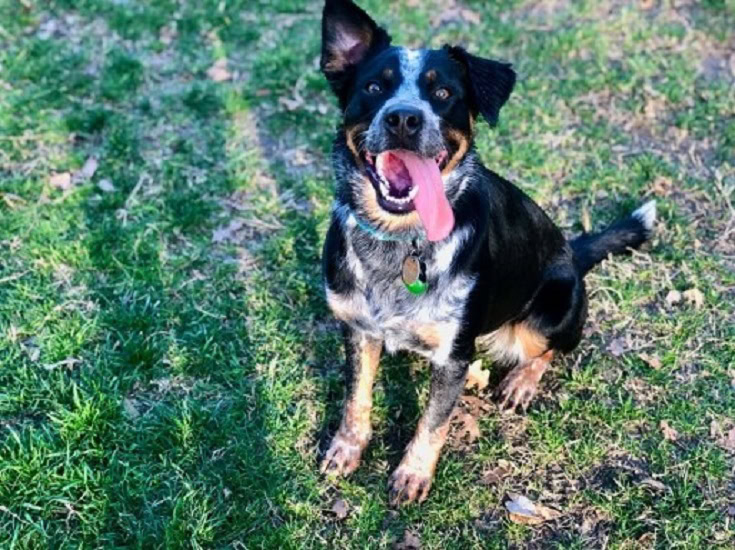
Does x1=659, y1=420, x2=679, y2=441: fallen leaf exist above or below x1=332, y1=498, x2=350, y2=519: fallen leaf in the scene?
above

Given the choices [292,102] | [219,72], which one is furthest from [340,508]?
[219,72]

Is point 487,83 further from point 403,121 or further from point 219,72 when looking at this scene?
point 219,72

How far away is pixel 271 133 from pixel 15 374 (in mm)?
2877

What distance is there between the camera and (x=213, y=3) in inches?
309

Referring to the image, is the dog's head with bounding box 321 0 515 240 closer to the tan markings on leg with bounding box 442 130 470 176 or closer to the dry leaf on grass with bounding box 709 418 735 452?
the tan markings on leg with bounding box 442 130 470 176

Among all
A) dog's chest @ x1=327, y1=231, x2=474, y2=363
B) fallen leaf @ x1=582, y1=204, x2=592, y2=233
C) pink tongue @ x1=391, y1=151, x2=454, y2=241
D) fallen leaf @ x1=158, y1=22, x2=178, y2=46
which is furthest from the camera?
fallen leaf @ x1=158, y1=22, x2=178, y2=46

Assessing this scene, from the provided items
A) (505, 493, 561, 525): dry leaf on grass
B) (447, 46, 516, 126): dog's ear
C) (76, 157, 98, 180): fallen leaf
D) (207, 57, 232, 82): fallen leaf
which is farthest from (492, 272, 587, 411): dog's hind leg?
(207, 57, 232, 82): fallen leaf

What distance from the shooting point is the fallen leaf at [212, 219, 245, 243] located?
5.57 metres

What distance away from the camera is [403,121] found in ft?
11.0

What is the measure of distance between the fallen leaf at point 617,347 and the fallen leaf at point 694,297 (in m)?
0.57

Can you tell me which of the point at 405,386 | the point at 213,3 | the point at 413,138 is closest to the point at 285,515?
the point at 405,386

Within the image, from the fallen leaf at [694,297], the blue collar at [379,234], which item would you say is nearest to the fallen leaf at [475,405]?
the blue collar at [379,234]

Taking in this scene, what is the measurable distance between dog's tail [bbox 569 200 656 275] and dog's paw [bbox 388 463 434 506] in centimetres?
157

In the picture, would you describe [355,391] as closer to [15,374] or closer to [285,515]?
[285,515]
